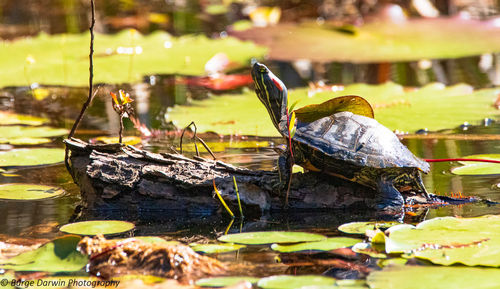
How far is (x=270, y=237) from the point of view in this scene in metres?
2.36

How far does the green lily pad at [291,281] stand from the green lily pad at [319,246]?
10.5 inches

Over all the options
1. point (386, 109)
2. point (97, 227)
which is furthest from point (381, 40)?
point (97, 227)

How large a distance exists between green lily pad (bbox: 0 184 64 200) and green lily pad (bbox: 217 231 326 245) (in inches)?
45.8

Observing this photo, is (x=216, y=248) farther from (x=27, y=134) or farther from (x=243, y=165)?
(x=27, y=134)

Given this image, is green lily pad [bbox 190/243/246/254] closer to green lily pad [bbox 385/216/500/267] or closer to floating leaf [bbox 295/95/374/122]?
green lily pad [bbox 385/216/500/267]

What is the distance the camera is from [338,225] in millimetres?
2609

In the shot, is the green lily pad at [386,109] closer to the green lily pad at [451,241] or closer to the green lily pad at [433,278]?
the green lily pad at [451,241]

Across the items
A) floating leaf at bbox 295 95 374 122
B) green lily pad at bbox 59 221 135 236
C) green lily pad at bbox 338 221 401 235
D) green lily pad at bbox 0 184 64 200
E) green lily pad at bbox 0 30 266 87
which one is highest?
green lily pad at bbox 0 30 266 87

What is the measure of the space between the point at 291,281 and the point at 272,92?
100 cm

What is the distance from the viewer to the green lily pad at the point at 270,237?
7.63 ft

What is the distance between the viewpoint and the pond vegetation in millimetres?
2154

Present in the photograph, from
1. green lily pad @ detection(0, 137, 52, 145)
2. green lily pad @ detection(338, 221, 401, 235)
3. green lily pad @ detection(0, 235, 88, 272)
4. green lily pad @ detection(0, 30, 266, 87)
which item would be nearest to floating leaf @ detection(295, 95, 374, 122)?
green lily pad @ detection(338, 221, 401, 235)

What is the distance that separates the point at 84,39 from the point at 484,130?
15.8ft

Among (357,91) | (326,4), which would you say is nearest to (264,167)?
(357,91)
